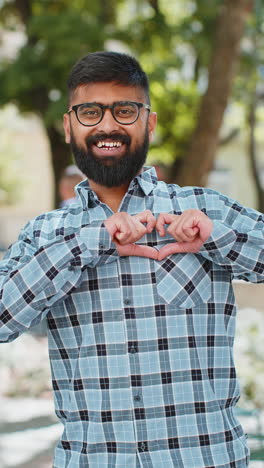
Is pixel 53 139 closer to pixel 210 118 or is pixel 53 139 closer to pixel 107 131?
pixel 210 118

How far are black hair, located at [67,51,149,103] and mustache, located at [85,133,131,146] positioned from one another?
15 centimetres

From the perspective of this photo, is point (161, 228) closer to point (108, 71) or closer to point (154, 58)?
point (108, 71)

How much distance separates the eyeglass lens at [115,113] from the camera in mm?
1976

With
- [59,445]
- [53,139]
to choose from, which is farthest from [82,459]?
[53,139]

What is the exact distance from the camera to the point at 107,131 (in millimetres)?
1960

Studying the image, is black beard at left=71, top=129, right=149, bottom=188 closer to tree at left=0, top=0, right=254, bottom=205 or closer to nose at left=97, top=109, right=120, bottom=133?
nose at left=97, top=109, right=120, bottom=133

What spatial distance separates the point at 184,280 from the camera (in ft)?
6.51

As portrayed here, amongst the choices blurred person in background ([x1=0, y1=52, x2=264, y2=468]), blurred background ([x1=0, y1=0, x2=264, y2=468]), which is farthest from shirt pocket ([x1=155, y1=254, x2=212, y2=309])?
blurred background ([x1=0, y1=0, x2=264, y2=468])

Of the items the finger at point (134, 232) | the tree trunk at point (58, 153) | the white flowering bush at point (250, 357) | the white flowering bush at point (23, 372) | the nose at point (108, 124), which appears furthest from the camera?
the tree trunk at point (58, 153)

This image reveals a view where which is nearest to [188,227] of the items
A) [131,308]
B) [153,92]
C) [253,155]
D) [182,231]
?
[182,231]

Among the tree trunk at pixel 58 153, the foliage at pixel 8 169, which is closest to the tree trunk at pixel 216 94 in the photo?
the tree trunk at pixel 58 153

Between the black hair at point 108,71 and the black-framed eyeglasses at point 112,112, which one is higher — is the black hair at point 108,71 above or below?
above

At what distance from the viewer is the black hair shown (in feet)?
6.52

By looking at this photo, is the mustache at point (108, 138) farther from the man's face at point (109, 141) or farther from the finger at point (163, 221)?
the finger at point (163, 221)
